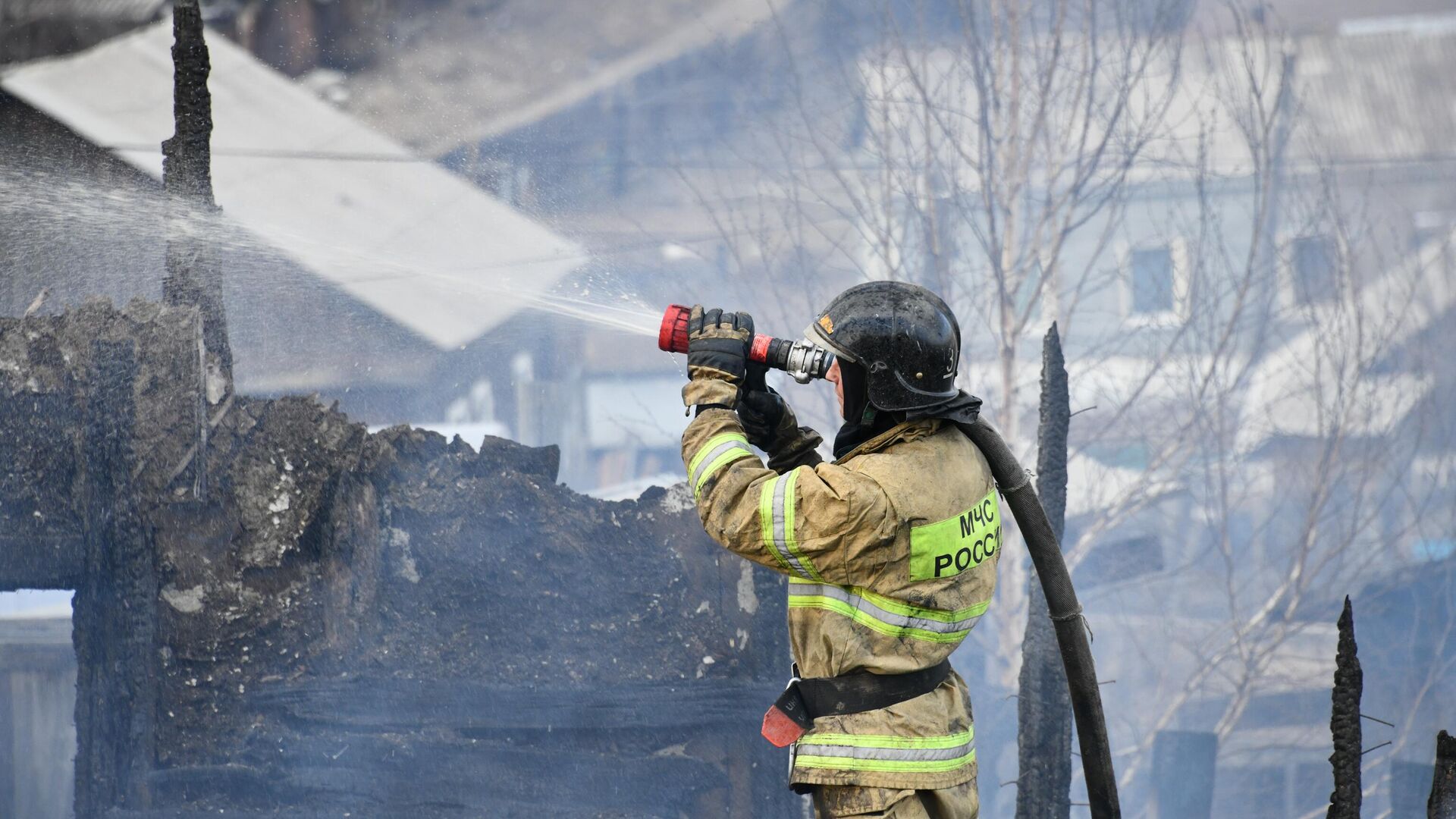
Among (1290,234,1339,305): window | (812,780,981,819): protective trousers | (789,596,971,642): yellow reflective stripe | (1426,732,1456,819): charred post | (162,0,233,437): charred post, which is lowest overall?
(1426,732,1456,819): charred post

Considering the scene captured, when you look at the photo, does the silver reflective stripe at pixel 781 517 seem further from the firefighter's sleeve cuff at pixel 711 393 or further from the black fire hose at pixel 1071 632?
the black fire hose at pixel 1071 632

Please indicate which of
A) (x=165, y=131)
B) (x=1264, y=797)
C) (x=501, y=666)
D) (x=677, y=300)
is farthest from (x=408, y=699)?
(x=1264, y=797)

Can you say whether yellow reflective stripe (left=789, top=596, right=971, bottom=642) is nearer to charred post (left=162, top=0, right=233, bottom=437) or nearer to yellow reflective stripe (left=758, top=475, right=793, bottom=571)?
yellow reflective stripe (left=758, top=475, right=793, bottom=571)

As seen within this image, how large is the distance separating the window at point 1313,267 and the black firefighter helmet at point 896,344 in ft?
24.7

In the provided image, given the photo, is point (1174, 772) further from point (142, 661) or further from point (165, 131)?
point (165, 131)

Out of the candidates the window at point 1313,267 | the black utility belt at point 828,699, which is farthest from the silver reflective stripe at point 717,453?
the window at point 1313,267

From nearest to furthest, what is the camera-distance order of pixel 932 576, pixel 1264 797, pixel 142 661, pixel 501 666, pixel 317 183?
1. pixel 932 576
2. pixel 142 661
3. pixel 501 666
4. pixel 317 183
5. pixel 1264 797

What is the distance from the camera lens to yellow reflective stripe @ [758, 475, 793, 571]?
2186 mm

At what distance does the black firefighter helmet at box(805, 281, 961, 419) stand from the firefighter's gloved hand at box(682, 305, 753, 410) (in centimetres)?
19

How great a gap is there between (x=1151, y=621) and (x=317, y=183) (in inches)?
321

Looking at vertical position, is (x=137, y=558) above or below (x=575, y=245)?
below

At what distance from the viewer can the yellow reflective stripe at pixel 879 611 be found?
2340 mm

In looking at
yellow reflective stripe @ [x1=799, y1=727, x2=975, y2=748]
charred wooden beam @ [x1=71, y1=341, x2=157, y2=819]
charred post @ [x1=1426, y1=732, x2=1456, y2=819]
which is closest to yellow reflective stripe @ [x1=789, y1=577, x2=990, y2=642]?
yellow reflective stripe @ [x1=799, y1=727, x2=975, y2=748]

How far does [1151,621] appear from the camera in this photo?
30.7ft
